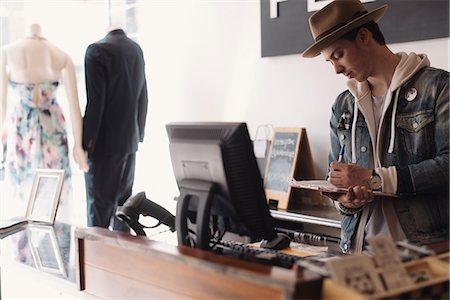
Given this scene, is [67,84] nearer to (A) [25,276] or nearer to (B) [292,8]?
(B) [292,8]

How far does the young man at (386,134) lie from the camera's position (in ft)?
6.17

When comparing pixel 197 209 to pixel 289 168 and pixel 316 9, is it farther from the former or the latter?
pixel 316 9

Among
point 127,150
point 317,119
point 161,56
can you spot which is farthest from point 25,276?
point 161,56

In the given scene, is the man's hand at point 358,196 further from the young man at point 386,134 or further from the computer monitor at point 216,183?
the computer monitor at point 216,183

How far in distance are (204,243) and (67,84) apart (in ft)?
8.67

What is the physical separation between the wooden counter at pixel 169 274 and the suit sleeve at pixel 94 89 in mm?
1904

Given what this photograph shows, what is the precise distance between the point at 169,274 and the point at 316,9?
2150 millimetres

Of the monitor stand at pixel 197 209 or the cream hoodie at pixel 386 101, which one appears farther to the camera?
the cream hoodie at pixel 386 101

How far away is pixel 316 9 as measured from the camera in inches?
128

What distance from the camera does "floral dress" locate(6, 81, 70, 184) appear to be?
3838mm

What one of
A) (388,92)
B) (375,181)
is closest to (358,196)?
(375,181)

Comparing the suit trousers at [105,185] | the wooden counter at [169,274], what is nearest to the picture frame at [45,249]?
the wooden counter at [169,274]

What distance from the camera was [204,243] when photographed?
5.26ft

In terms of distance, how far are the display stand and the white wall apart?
0.41 ft
